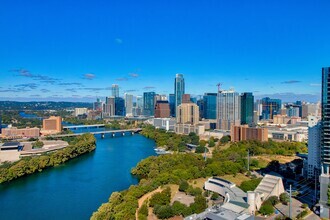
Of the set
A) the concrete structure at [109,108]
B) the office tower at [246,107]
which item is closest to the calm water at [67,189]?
the office tower at [246,107]

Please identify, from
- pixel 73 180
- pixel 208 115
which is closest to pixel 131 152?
pixel 73 180

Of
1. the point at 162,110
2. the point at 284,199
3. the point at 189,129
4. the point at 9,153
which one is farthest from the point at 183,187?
the point at 162,110

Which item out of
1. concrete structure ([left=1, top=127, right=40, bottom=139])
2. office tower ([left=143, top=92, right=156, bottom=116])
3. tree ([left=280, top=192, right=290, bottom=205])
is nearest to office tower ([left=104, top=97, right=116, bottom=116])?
office tower ([left=143, top=92, right=156, bottom=116])

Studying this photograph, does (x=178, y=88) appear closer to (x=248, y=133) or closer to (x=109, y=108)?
(x=109, y=108)

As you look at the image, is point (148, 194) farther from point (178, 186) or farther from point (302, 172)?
point (302, 172)

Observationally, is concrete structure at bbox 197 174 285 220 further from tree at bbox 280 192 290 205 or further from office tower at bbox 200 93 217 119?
office tower at bbox 200 93 217 119

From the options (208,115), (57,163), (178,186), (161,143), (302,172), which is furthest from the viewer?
(208,115)
